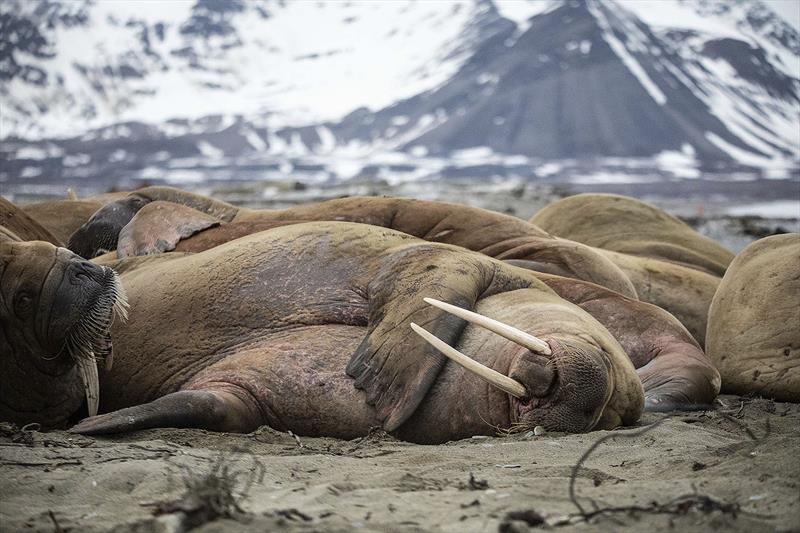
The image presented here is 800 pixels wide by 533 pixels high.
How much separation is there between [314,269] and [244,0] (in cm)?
7170

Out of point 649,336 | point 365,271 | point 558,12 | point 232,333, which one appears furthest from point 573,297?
point 558,12

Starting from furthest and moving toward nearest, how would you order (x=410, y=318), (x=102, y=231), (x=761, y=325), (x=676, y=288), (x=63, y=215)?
(x=63, y=215)
(x=676, y=288)
(x=102, y=231)
(x=761, y=325)
(x=410, y=318)

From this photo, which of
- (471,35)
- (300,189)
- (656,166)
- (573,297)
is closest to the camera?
(573,297)

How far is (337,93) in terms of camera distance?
71.7 metres

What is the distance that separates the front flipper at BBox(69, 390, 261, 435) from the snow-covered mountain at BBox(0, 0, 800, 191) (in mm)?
40343

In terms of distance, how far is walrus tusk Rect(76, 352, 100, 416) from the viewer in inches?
171

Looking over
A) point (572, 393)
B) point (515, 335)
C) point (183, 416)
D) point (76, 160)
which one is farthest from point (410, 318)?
point (76, 160)

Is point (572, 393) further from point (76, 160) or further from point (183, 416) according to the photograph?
point (76, 160)

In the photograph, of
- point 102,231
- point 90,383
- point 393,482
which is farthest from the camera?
point 102,231

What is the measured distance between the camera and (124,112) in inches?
2633

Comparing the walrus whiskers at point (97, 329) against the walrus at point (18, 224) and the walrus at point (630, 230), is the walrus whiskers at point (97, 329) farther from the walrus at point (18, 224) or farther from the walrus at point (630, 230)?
the walrus at point (630, 230)

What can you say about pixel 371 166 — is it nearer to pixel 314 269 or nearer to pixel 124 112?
pixel 124 112

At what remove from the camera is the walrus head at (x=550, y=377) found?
3.81m

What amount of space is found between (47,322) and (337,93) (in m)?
68.8
